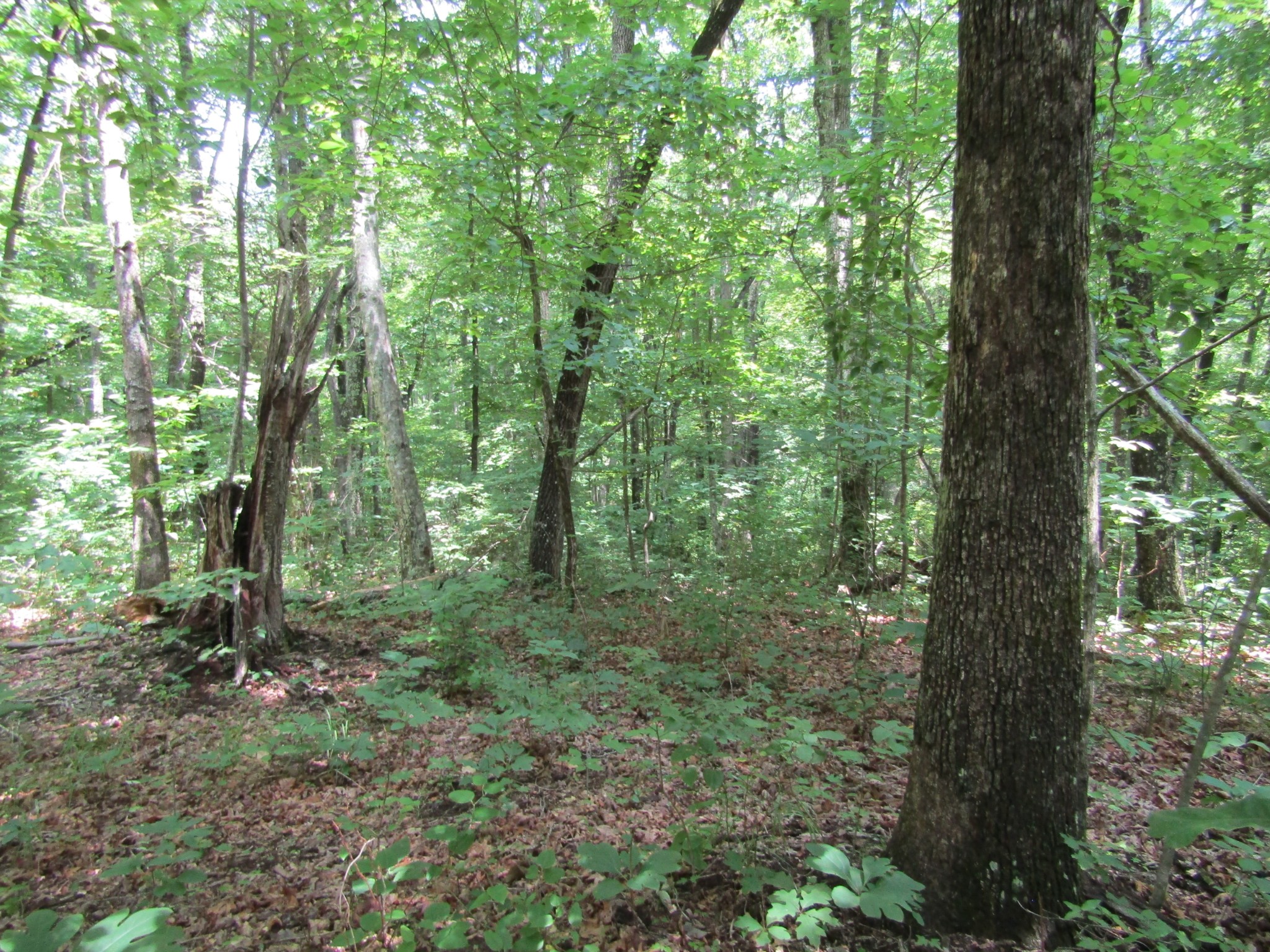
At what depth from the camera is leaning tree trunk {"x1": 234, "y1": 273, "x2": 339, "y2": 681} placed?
5.17 metres

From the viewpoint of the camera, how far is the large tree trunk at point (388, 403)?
891 centimetres

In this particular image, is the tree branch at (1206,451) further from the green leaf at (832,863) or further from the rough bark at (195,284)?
the rough bark at (195,284)

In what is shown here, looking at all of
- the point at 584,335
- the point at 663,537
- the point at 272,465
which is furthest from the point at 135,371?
the point at 663,537

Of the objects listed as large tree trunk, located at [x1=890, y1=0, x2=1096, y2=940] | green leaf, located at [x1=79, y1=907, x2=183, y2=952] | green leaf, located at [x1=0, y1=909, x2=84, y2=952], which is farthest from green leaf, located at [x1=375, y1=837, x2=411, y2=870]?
large tree trunk, located at [x1=890, y1=0, x2=1096, y2=940]

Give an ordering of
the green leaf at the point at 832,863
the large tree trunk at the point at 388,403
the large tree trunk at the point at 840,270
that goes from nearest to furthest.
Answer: the green leaf at the point at 832,863 → the large tree trunk at the point at 840,270 → the large tree trunk at the point at 388,403

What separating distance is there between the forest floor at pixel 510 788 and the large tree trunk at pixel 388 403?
3.38m

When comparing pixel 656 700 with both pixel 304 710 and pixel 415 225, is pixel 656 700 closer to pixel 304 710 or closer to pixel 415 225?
pixel 304 710

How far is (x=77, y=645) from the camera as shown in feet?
18.4

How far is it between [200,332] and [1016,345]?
41.1ft

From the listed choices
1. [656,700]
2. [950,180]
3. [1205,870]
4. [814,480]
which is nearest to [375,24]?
[950,180]

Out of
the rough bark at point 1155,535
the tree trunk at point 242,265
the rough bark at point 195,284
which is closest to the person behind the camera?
the tree trunk at point 242,265

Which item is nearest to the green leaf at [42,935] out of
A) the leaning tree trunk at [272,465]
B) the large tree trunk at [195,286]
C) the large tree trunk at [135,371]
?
the leaning tree trunk at [272,465]

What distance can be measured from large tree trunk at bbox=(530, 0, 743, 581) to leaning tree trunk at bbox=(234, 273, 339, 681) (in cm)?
228

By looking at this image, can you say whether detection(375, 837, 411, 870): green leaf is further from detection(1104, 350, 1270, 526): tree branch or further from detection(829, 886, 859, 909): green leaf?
detection(1104, 350, 1270, 526): tree branch
